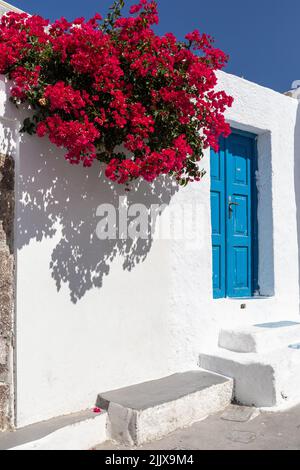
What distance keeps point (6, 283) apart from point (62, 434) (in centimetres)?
114

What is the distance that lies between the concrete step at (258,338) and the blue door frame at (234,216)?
508 mm

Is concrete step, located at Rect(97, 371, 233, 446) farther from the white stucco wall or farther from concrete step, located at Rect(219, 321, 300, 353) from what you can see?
concrete step, located at Rect(219, 321, 300, 353)

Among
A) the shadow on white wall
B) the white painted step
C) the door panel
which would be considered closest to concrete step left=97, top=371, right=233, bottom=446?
the white painted step

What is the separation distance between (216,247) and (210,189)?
0.64 m

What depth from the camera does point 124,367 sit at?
4141 mm

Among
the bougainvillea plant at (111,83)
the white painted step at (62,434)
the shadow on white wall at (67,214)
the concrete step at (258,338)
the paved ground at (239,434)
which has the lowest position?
the paved ground at (239,434)

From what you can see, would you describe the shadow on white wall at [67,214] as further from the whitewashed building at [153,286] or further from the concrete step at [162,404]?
the concrete step at [162,404]

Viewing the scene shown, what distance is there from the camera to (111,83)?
3410mm

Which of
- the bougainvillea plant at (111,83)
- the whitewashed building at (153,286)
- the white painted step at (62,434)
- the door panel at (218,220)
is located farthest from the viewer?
the door panel at (218,220)

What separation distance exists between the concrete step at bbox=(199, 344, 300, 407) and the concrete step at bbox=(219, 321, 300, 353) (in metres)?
0.12

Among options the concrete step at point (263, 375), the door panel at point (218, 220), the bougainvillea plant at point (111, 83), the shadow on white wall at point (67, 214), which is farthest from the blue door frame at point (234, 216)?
the bougainvillea plant at point (111, 83)

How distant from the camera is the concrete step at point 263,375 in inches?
167

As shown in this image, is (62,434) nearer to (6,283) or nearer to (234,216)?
(6,283)

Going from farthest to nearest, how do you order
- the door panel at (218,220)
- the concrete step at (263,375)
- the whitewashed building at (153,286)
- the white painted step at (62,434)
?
the door panel at (218,220) → the concrete step at (263,375) → the whitewashed building at (153,286) → the white painted step at (62,434)
